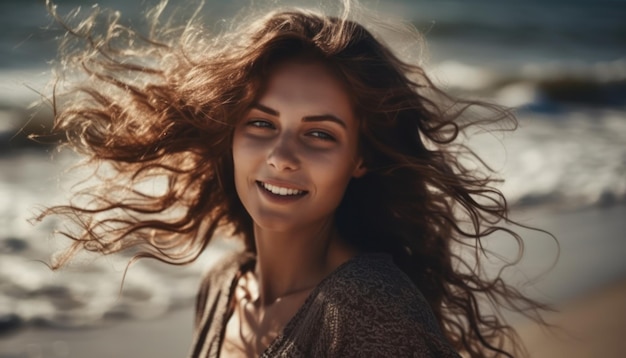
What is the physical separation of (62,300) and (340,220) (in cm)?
308

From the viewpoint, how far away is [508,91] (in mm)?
14961

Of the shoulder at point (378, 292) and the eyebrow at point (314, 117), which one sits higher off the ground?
the eyebrow at point (314, 117)

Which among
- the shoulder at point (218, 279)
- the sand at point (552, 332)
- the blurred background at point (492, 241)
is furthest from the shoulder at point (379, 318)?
the sand at point (552, 332)

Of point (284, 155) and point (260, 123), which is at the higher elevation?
point (260, 123)

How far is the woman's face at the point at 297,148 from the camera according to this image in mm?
2883

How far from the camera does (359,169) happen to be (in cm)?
311

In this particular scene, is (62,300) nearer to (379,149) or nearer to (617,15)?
(379,149)

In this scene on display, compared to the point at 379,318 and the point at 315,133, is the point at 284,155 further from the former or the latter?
the point at 379,318

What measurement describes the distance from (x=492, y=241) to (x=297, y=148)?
3.79 meters

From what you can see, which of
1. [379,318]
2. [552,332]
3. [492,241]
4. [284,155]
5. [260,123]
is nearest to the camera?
[379,318]

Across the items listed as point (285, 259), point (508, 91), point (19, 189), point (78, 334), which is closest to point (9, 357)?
point (78, 334)

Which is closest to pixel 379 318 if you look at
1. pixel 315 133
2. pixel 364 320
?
pixel 364 320

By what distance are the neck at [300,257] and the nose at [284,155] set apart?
0.32 m

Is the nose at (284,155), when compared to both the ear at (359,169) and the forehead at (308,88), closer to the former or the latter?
the forehead at (308,88)
